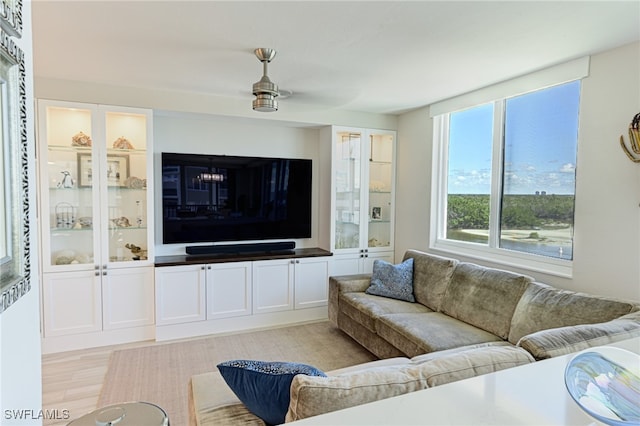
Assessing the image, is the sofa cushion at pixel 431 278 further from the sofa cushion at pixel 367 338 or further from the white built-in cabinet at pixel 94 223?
the white built-in cabinet at pixel 94 223

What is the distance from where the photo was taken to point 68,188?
335 centimetres

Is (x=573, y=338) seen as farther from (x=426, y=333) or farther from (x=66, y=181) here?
(x=66, y=181)

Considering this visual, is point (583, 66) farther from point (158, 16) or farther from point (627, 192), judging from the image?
point (158, 16)

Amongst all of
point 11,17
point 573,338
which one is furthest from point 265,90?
point 573,338

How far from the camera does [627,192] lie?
2.38 meters

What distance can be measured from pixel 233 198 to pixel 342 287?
1.62 metres

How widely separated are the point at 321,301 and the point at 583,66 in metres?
3.32

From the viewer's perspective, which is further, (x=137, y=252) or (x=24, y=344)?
(x=137, y=252)

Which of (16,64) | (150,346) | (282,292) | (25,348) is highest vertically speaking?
(16,64)

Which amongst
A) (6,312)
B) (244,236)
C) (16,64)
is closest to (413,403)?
(6,312)

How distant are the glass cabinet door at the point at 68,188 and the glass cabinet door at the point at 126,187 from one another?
0.51 ft

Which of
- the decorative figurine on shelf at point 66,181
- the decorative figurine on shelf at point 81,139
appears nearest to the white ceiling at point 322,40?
the decorative figurine on shelf at point 81,139

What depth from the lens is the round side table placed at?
0.69 m

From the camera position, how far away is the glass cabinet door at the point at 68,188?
3.24 meters
